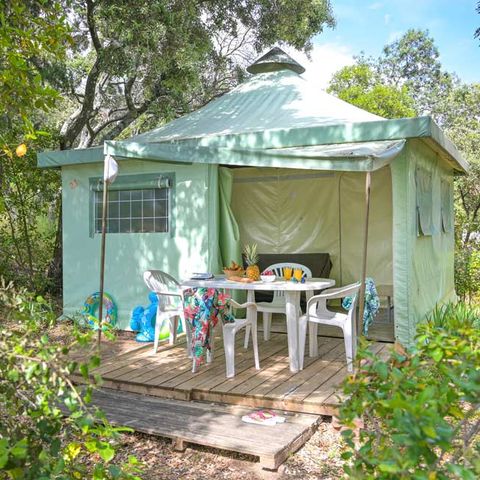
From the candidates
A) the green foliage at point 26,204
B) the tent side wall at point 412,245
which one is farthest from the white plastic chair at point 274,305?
the green foliage at point 26,204

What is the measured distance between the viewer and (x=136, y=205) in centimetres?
645

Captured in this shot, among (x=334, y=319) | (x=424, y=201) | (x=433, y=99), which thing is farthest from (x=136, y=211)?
(x=433, y=99)

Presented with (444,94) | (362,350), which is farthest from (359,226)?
(444,94)

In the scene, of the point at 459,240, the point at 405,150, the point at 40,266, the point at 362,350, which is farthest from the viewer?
the point at 459,240

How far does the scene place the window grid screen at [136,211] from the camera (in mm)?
6270

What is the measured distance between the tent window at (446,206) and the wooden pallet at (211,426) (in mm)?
5158

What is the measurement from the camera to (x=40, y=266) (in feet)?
30.3

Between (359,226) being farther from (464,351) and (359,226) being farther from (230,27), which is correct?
(464,351)

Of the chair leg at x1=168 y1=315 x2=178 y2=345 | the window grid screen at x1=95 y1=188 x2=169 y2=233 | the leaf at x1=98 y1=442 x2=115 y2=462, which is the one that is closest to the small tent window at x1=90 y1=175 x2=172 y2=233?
the window grid screen at x1=95 y1=188 x2=169 y2=233

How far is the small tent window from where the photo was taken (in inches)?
245

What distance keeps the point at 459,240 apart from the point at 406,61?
17397 mm

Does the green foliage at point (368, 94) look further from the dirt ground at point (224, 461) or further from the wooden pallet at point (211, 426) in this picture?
the dirt ground at point (224, 461)

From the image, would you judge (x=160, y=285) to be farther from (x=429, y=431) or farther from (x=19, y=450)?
(x=429, y=431)

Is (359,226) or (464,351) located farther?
(359,226)
